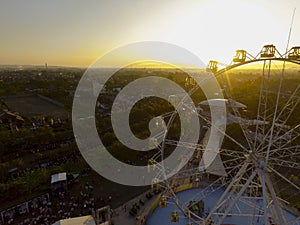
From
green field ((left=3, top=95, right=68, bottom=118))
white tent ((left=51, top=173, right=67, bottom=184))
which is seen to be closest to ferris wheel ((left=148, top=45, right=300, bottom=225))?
white tent ((left=51, top=173, right=67, bottom=184))

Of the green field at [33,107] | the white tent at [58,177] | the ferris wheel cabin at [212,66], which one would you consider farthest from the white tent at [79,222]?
the green field at [33,107]

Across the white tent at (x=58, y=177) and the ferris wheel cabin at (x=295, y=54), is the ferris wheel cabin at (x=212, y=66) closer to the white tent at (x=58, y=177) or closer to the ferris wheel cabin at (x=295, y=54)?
the ferris wheel cabin at (x=295, y=54)

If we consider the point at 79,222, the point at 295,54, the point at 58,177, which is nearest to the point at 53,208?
the point at 58,177

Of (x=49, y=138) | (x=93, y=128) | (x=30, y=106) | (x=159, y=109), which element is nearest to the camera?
(x=49, y=138)

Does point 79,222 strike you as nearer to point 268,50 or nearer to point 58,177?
point 58,177

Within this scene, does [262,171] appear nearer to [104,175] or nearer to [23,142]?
[104,175]

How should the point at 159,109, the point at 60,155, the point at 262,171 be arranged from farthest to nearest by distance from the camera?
the point at 159,109 < the point at 60,155 < the point at 262,171

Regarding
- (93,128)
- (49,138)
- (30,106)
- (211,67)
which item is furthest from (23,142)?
(30,106)

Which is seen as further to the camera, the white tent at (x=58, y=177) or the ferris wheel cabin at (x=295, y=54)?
the white tent at (x=58, y=177)

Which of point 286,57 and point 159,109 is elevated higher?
point 286,57
